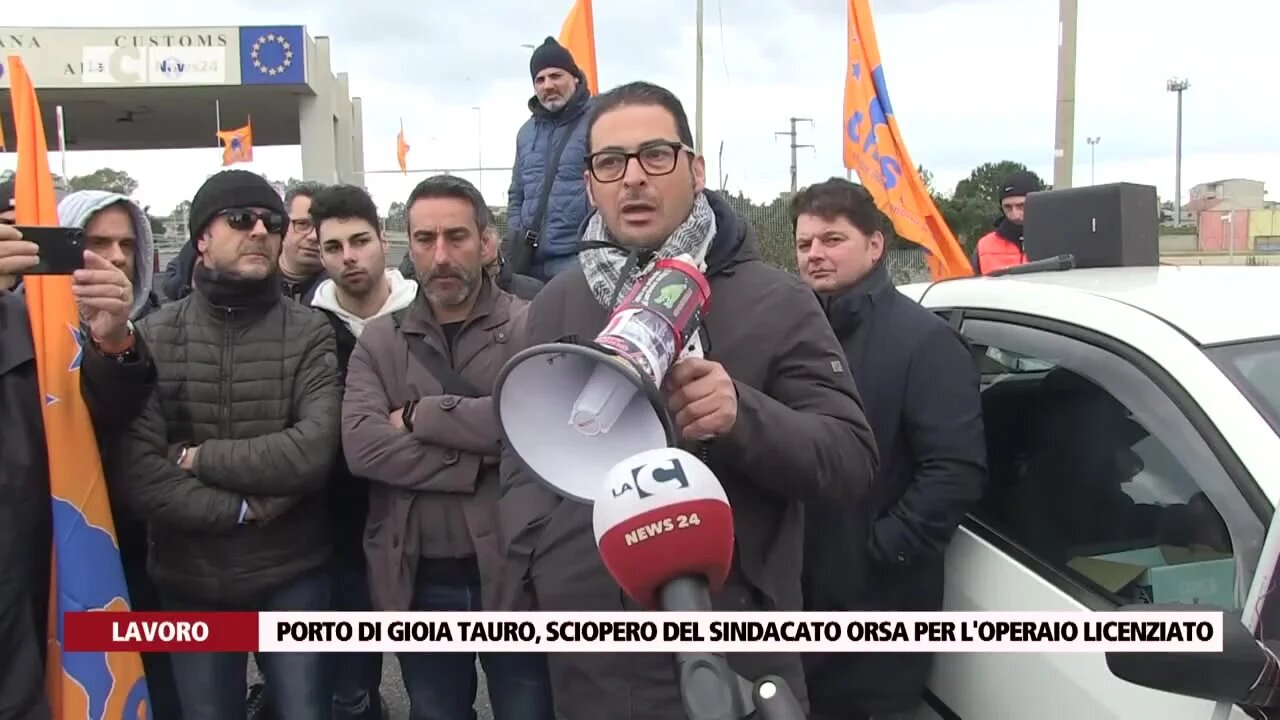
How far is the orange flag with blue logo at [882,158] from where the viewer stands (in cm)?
592

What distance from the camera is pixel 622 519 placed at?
1069mm

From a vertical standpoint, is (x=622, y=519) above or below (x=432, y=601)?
above

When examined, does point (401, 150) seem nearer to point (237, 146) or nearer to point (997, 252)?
point (237, 146)

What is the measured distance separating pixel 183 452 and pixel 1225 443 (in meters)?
2.36

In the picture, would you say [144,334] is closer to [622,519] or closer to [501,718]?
[501,718]

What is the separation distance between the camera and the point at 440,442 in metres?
2.58

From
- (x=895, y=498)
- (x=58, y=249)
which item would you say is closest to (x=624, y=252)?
(x=895, y=498)

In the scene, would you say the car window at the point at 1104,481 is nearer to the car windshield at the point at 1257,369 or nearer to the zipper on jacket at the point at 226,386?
the car windshield at the point at 1257,369

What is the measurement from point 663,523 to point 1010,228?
5.35m

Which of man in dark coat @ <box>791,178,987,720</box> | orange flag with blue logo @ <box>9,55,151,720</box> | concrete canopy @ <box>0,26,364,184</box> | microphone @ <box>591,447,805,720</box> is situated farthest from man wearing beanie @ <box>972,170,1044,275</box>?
concrete canopy @ <box>0,26,364,184</box>

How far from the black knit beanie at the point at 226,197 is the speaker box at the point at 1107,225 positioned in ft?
7.97

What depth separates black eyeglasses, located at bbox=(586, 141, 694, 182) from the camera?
5.57 feet

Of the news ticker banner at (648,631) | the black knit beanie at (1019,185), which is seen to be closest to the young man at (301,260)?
the news ticker banner at (648,631)

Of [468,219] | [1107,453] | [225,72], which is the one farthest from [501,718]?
[225,72]
